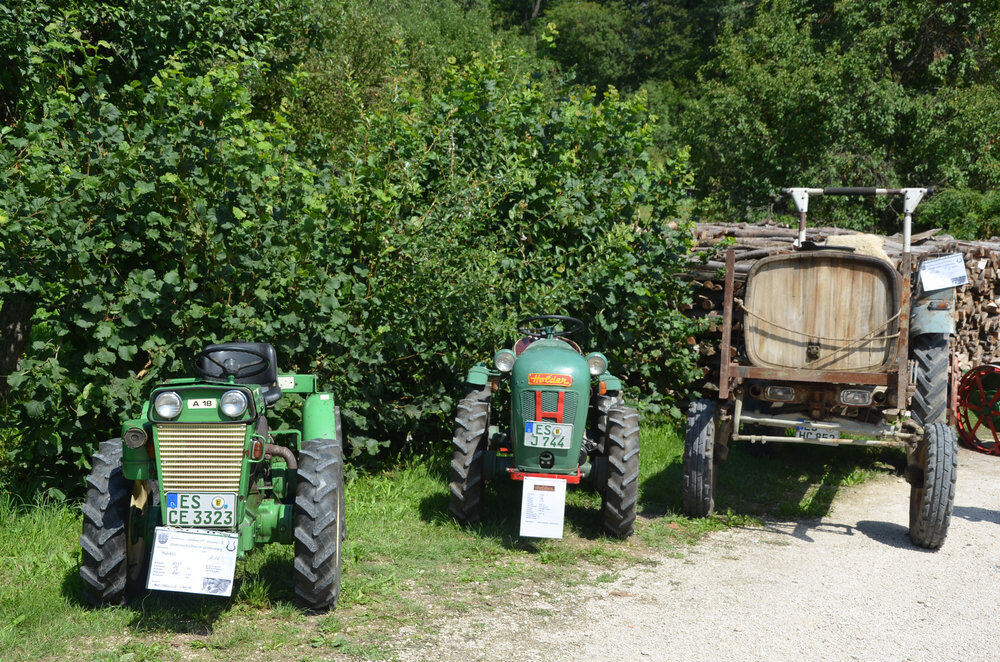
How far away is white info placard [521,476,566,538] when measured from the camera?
5727mm

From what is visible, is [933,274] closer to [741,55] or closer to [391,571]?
[391,571]

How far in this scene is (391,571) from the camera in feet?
18.0

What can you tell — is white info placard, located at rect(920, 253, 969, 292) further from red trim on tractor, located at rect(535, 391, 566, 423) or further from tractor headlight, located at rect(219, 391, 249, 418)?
tractor headlight, located at rect(219, 391, 249, 418)

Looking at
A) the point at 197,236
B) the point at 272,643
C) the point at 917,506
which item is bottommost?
the point at 272,643

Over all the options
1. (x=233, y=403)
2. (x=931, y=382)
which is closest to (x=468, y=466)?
(x=233, y=403)

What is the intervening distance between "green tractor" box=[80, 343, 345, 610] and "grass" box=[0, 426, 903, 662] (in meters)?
0.24

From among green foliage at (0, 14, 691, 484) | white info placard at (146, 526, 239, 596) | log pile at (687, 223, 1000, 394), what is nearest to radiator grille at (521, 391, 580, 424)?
green foliage at (0, 14, 691, 484)

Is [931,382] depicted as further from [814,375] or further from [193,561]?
[193,561]

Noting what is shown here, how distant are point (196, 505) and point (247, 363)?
3.87ft

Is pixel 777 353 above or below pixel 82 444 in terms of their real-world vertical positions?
above

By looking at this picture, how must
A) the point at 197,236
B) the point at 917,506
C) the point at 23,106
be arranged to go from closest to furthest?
the point at 197,236 < the point at 917,506 < the point at 23,106

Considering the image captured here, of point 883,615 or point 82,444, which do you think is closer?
point 883,615

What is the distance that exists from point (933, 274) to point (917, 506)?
219cm

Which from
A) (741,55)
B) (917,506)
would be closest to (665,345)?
(917,506)
